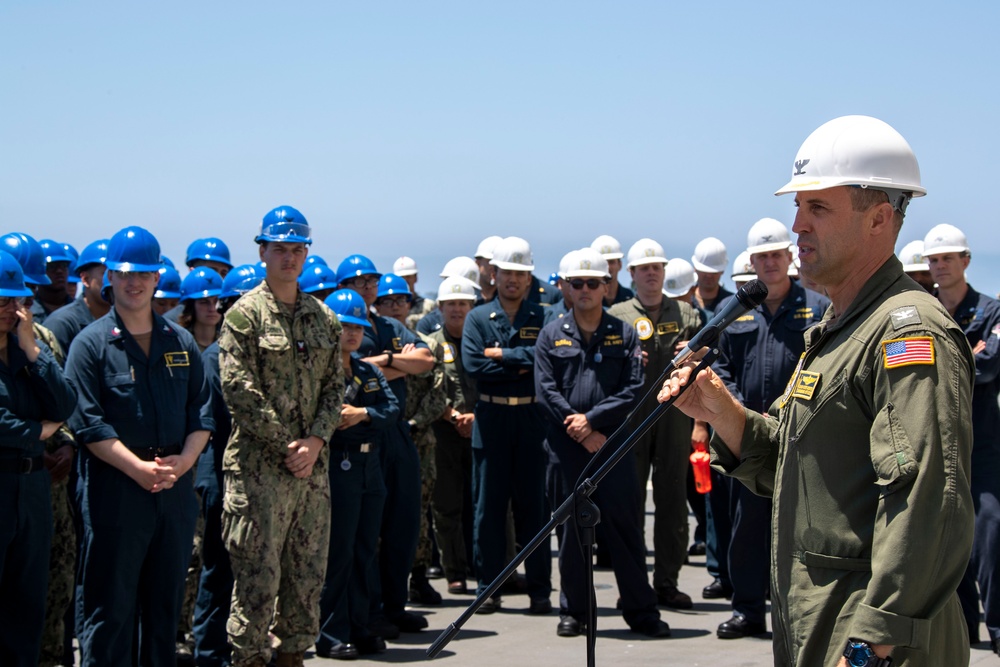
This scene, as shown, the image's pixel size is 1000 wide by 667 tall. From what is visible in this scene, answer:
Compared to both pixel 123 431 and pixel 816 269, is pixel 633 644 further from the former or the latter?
pixel 816 269

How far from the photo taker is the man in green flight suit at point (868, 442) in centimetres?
282

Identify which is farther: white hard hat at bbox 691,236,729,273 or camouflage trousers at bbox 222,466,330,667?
white hard hat at bbox 691,236,729,273

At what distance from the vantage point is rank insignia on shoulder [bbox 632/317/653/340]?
941 cm

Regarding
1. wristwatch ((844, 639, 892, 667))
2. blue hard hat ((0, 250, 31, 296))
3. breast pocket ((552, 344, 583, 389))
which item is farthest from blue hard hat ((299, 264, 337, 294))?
wristwatch ((844, 639, 892, 667))

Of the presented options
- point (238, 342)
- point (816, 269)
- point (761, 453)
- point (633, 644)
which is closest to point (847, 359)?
point (816, 269)

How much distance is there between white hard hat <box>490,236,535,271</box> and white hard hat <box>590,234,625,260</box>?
2.34 meters

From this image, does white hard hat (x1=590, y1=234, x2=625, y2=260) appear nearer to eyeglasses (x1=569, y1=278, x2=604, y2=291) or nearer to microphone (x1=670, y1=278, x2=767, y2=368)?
eyeglasses (x1=569, y1=278, x2=604, y2=291)

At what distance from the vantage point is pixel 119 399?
19.4 ft

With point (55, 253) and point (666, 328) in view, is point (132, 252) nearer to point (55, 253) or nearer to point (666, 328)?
point (55, 253)

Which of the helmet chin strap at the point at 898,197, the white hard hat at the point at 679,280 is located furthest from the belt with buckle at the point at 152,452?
the white hard hat at the point at 679,280

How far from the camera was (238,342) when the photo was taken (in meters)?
6.31

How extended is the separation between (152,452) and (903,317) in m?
4.09

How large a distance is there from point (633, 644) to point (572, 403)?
5.36 feet

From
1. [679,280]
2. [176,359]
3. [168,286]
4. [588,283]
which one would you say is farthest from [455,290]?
[176,359]
